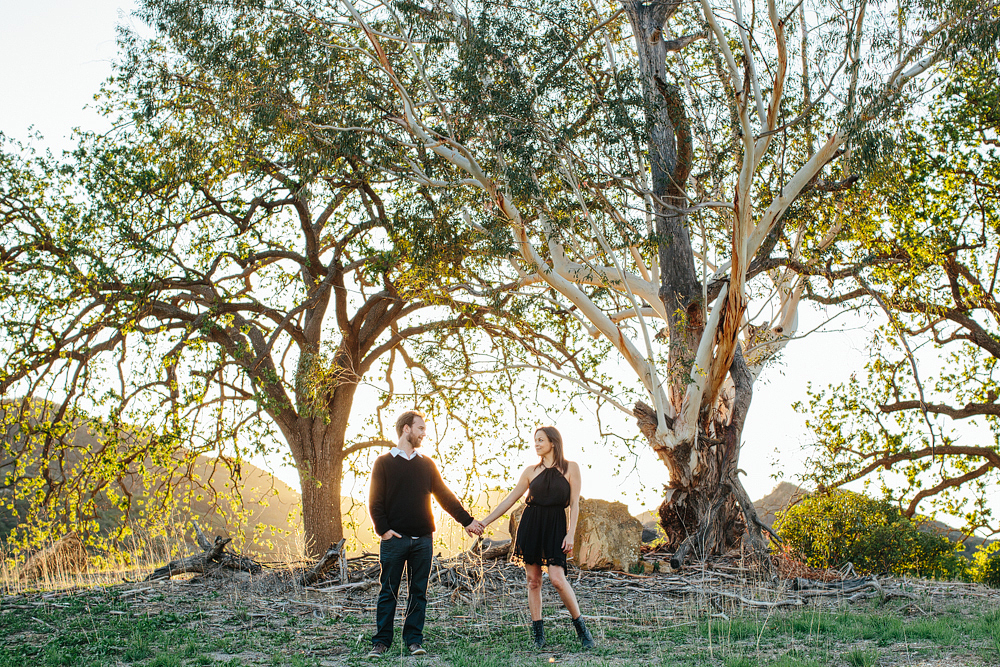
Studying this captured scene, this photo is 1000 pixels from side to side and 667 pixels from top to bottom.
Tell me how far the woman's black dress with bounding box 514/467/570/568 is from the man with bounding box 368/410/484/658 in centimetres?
40

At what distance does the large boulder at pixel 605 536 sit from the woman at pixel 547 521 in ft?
11.9

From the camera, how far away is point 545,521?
620 cm

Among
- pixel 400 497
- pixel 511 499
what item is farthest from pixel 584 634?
pixel 400 497

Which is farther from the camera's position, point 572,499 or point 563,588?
point 572,499

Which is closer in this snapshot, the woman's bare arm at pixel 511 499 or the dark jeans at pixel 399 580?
the dark jeans at pixel 399 580

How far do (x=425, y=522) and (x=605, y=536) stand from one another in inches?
182

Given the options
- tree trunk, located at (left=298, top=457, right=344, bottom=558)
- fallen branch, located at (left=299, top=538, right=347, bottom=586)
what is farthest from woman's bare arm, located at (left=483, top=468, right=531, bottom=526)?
tree trunk, located at (left=298, top=457, right=344, bottom=558)

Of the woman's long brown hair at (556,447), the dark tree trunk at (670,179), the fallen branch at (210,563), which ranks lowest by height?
the fallen branch at (210,563)

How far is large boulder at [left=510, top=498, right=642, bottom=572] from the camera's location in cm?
998

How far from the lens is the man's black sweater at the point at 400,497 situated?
5.99 meters

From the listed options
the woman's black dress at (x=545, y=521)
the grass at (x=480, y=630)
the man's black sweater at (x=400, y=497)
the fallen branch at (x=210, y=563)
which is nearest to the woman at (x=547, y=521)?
the woman's black dress at (x=545, y=521)

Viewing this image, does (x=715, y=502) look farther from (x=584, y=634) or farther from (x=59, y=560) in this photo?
(x=59, y=560)

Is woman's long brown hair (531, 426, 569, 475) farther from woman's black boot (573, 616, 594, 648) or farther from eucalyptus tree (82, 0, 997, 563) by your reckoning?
eucalyptus tree (82, 0, 997, 563)

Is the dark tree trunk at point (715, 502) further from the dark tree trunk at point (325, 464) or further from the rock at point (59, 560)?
the rock at point (59, 560)
